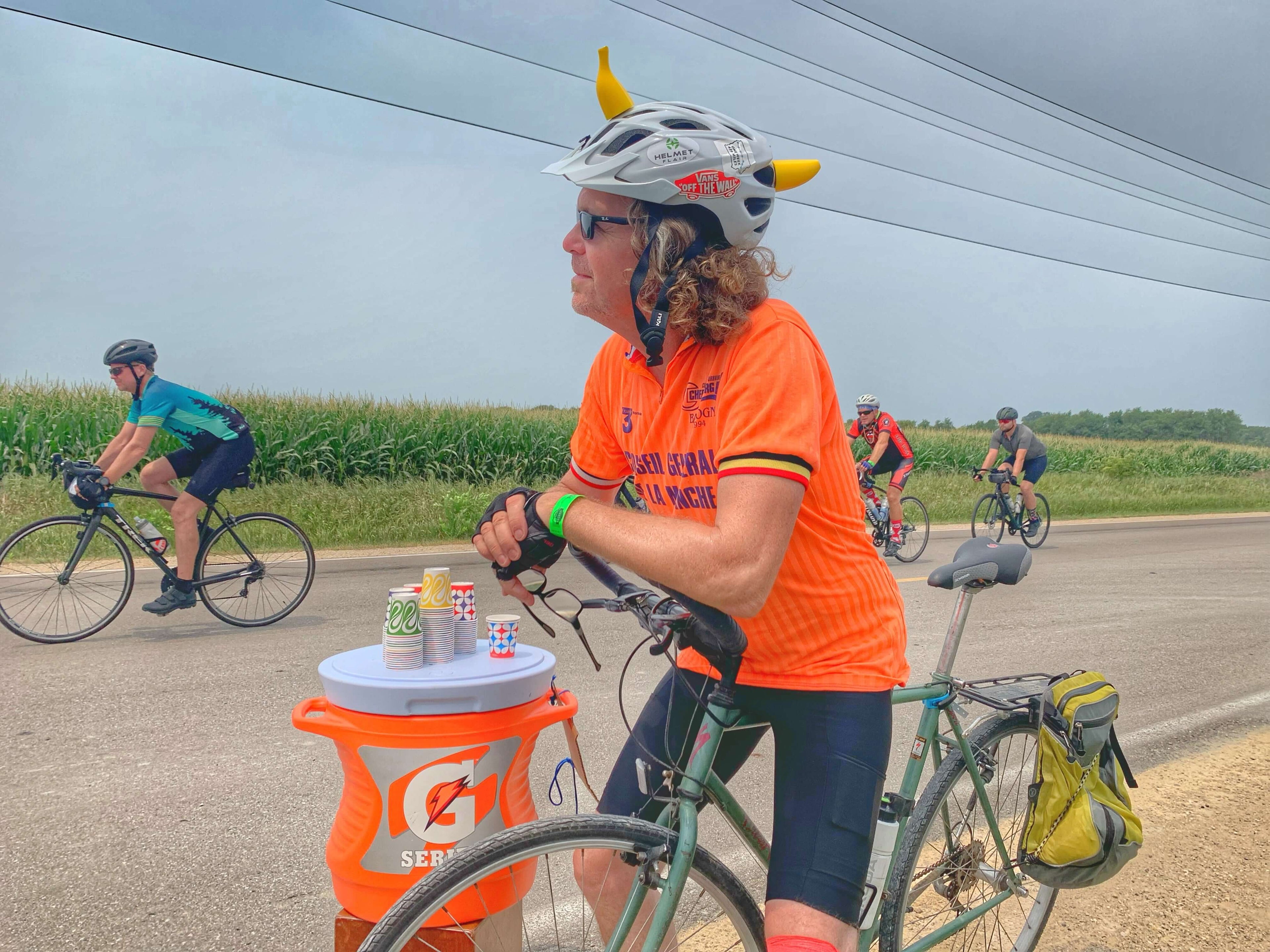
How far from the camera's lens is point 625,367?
206cm

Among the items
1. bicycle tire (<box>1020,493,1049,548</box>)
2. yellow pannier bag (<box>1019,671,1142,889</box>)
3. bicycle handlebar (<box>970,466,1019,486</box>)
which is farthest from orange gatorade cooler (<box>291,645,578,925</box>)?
bicycle tire (<box>1020,493,1049,548</box>)

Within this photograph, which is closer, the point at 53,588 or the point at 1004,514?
the point at 53,588

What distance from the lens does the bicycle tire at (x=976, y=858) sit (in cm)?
238

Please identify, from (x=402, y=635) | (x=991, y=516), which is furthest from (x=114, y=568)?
(x=991, y=516)

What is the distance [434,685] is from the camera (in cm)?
191

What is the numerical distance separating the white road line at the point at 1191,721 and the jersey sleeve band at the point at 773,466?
4482 millimetres

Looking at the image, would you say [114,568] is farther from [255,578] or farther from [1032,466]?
[1032,466]

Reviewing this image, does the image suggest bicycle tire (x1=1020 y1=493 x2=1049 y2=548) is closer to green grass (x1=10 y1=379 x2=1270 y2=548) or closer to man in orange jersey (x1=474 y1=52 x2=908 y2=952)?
green grass (x1=10 y1=379 x2=1270 y2=548)

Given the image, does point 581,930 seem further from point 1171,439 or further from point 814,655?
point 1171,439

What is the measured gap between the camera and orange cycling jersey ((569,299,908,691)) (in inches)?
62.4

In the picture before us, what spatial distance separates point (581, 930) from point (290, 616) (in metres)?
5.99

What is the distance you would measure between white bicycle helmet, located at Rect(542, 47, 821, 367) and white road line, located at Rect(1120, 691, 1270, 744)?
177 inches

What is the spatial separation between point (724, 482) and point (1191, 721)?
5.18m

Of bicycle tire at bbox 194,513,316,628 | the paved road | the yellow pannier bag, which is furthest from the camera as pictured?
bicycle tire at bbox 194,513,316,628
